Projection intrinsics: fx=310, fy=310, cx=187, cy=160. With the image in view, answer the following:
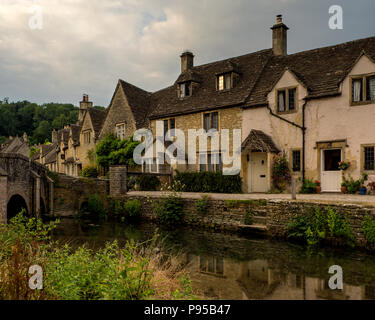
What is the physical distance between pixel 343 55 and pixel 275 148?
683 centimetres

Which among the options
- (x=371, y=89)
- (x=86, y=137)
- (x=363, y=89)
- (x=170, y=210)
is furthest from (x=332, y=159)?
(x=86, y=137)

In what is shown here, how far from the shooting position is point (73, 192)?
63.4ft

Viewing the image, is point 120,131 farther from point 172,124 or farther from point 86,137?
point 86,137

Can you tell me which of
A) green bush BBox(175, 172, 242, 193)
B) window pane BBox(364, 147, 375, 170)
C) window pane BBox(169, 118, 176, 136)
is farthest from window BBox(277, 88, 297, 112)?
window pane BBox(169, 118, 176, 136)

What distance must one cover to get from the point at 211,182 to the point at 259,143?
3.96 metres

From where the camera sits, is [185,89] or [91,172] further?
[91,172]

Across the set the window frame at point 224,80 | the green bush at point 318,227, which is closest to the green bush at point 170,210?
the green bush at point 318,227

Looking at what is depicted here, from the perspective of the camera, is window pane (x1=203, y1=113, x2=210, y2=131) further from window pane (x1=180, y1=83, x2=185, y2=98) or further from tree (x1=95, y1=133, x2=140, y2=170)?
tree (x1=95, y1=133, x2=140, y2=170)

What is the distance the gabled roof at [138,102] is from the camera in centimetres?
2714

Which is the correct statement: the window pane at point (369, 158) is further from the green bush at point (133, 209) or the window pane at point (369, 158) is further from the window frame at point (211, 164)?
the green bush at point (133, 209)

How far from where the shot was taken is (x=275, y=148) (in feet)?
61.8

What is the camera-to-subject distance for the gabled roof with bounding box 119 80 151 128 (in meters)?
27.1

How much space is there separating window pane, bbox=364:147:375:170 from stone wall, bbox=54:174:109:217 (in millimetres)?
14957
